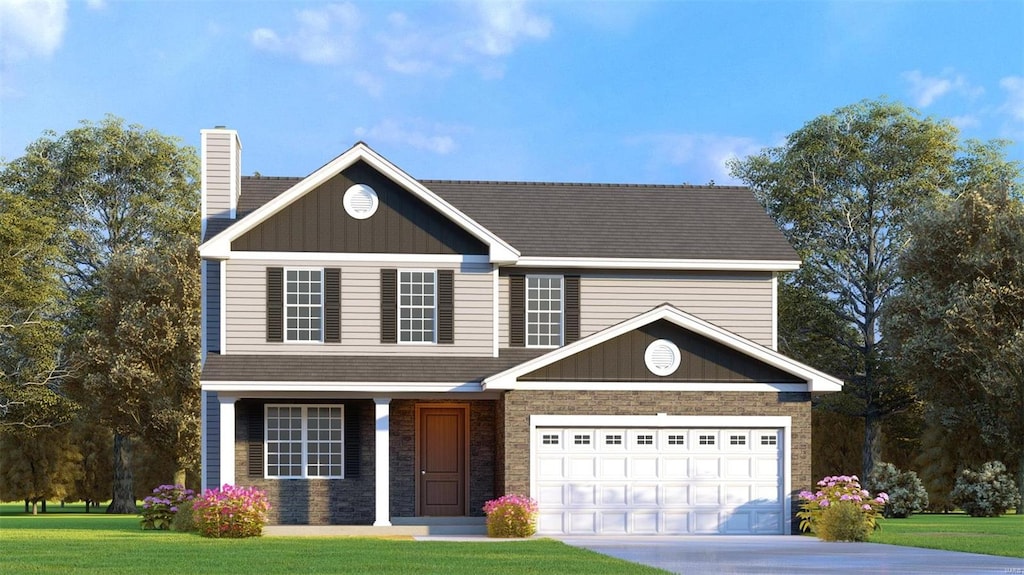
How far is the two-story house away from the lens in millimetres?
25891

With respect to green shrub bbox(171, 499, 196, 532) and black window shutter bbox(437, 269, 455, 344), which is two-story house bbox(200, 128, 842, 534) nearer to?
black window shutter bbox(437, 269, 455, 344)

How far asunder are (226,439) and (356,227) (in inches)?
207

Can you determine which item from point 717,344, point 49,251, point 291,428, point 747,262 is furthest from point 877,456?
point 49,251

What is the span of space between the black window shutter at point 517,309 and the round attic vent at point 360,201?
139 inches

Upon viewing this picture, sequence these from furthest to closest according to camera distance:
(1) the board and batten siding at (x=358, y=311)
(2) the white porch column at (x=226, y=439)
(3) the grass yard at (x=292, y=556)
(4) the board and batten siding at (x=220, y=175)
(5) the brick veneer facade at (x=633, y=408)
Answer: (4) the board and batten siding at (x=220, y=175) < (1) the board and batten siding at (x=358, y=311) < (2) the white porch column at (x=226, y=439) < (5) the brick veneer facade at (x=633, y=408) < (3) the grass yard at (x=292, y=556)

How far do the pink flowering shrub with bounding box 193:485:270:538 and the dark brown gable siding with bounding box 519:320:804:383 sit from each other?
5747mm

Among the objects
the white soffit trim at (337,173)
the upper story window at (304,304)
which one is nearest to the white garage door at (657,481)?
the white soffit trim at (337,173)

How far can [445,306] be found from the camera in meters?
28.1

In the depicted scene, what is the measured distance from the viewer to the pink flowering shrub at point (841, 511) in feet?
78.0

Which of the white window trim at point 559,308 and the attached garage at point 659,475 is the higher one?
the white window trim at point 559,308

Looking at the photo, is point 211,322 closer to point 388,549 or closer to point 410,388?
point 410,388

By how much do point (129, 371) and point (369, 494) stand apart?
17.4m

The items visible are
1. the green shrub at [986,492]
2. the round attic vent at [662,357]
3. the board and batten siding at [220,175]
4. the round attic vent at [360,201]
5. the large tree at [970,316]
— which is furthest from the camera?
the large tree at [970,316]

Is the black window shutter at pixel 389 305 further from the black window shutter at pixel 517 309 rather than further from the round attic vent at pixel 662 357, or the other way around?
the round attic vent at pixel 662 357
